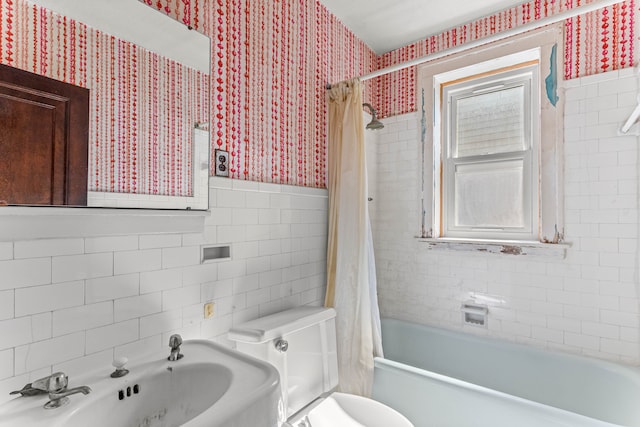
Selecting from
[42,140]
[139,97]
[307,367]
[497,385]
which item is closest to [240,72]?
[139,97]

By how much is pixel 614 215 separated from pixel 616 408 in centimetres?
98

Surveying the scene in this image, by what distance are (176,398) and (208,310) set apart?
383mm

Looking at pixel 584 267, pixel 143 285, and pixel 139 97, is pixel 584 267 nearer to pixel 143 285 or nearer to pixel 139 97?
pixel 143 285

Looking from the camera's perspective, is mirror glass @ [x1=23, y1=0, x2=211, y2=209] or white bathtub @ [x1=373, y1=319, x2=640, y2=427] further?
white bathtub @ [x1=373, y1=319, x2=640, y2=427]

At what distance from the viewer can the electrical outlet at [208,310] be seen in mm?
1396

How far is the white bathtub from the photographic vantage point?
4.87 feet

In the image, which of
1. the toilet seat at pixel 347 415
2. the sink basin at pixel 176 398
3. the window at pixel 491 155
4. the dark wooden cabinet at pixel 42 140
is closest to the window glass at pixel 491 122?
the window at pixel 491 155

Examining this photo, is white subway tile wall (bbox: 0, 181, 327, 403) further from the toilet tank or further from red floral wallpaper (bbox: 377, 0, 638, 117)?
red floral wallpaper (bbox: 377, 0, 638, 117)

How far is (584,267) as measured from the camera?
193cm

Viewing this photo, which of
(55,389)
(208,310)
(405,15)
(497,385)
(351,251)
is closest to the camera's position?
(55,389)

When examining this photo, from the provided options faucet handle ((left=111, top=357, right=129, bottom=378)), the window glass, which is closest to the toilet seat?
faucet handle ((left=111, top=357, right=129, bottom=378))

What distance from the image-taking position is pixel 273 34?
5.80 ft

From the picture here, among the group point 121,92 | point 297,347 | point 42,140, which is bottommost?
point 297,347

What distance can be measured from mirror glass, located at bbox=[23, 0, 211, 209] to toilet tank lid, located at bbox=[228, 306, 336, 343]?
1.79 feet
